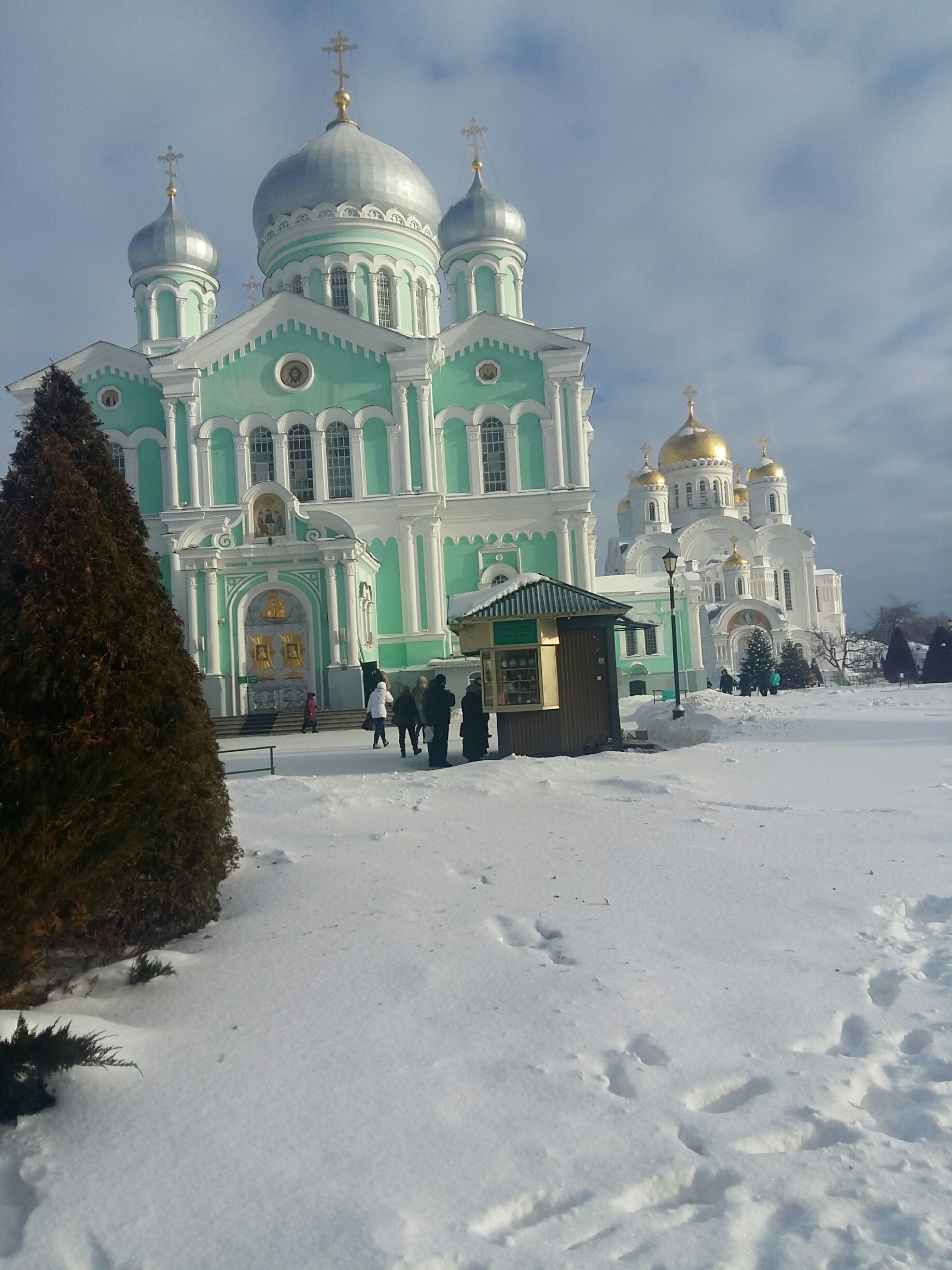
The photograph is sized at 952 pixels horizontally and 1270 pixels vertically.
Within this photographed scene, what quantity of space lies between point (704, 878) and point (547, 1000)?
196 centimetres

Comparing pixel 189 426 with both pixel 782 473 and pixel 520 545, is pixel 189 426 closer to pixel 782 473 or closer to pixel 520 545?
pixel 520 545

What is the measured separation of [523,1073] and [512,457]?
2692 centimetres

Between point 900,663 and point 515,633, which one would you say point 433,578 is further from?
point 900,663

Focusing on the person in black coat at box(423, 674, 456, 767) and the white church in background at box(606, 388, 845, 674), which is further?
the white church in background at box(606, 388, 845, 674)

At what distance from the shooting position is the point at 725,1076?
3.46m

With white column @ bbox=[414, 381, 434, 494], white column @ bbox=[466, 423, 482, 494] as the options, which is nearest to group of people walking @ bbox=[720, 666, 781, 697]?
white column @ bbox=[466, 423, 482, 494]

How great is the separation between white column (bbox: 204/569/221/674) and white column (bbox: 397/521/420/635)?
5786 mm

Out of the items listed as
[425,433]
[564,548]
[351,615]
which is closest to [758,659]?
[564,548]

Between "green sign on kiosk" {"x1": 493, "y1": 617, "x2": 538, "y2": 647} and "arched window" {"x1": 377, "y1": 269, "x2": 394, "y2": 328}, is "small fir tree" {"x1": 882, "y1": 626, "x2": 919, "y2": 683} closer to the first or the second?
"arched window" {"x1": 377, "y1": 269, "x2": 394, "y2": 328}

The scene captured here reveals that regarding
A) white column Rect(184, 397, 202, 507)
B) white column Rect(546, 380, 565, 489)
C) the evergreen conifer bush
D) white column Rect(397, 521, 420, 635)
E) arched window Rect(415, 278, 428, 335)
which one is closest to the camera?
the evergreen conifer bush

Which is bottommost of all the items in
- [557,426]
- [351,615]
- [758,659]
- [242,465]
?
[758,659]

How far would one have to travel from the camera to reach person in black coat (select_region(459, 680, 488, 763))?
507 inches

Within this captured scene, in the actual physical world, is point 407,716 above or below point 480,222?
below

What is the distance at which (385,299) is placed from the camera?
3281 cm
